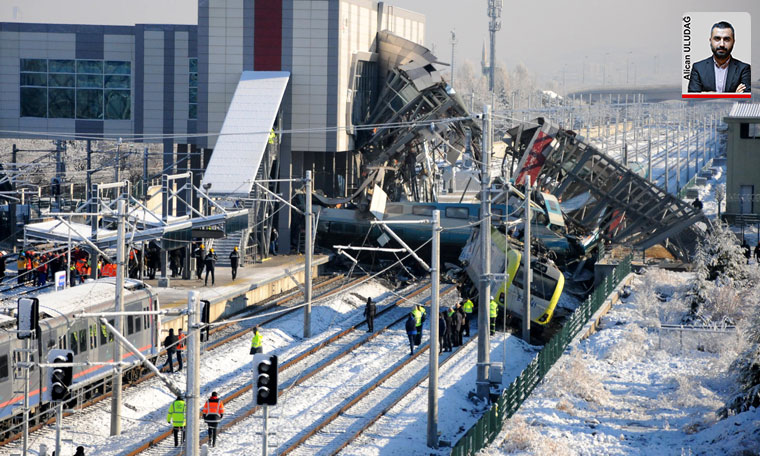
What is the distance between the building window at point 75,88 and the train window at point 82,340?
3503 cm

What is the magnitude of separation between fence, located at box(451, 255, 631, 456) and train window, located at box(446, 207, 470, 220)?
28.6ft

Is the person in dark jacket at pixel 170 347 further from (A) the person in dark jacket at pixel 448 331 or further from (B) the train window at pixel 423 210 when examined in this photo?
(B) the train window at pixel 423 210

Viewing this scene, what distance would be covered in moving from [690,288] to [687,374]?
37.0 feet

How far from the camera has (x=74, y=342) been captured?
29516mm

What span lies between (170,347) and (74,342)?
370 centimetres

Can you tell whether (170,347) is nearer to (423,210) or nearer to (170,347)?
(170,347)

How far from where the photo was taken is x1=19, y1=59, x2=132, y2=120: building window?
205 ft

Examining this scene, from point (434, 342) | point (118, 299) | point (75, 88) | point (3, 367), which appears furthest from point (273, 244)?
point (3, 367)

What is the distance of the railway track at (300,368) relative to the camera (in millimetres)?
26906

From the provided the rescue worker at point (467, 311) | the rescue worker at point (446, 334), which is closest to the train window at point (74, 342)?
the rescue worker at point (446, 334)

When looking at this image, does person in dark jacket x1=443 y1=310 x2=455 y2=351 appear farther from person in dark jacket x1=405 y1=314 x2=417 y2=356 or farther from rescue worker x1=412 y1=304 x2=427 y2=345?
person in dark jacket x1=405 y1=314 x2=417 y2=356

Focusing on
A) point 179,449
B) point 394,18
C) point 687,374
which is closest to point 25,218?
point 394,18

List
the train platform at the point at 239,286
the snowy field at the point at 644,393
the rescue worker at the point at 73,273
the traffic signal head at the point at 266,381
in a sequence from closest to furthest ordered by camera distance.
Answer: the traffic signal head at the point at 266,381 → the snowy field at the point at 644,393 → the train platform at the point at 239,286 → the rescue worker at the point at 73,273

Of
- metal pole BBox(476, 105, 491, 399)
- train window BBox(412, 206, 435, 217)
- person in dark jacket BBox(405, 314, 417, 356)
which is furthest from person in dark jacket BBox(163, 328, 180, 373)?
train window BBox(412, 206, 435, 217)
